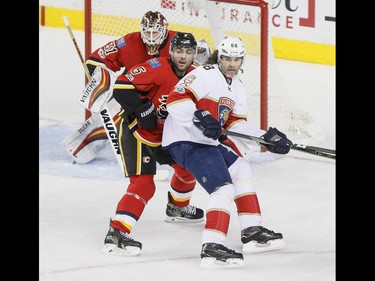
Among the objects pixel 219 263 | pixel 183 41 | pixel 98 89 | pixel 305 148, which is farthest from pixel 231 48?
pixel 98 89

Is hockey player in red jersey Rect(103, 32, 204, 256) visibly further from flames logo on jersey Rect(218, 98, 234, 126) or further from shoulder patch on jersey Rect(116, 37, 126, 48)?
shoulder patch on jersey Rect(116, 37, 126, 48)

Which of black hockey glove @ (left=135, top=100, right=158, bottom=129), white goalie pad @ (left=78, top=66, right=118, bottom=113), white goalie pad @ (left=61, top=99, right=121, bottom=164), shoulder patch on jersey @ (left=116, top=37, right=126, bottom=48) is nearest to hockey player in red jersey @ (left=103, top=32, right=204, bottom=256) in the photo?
black hockey glove @ (left=135, top=100, right=158, bottom=129)

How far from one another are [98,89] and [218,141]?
999 millimetres

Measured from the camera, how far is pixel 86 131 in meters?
6.24

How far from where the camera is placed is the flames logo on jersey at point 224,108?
15.4 ft

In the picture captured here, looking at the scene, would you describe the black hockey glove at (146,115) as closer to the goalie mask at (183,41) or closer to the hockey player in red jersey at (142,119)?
the hockey player in red jersey at (142,119)

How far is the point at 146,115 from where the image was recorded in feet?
15.6

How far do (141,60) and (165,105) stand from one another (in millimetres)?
567

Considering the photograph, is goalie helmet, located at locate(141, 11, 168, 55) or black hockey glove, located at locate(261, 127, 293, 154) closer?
black hockey glove, located at locate(261, 127, 293, 154)

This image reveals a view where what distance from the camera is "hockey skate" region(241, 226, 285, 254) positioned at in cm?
468

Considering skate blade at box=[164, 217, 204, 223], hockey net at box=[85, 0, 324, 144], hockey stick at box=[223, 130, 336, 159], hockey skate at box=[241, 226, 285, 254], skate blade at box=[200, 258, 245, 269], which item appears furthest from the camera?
hockey net at box=[85, 0, 324, 144]

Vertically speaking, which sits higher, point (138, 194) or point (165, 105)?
point (165, 105)
